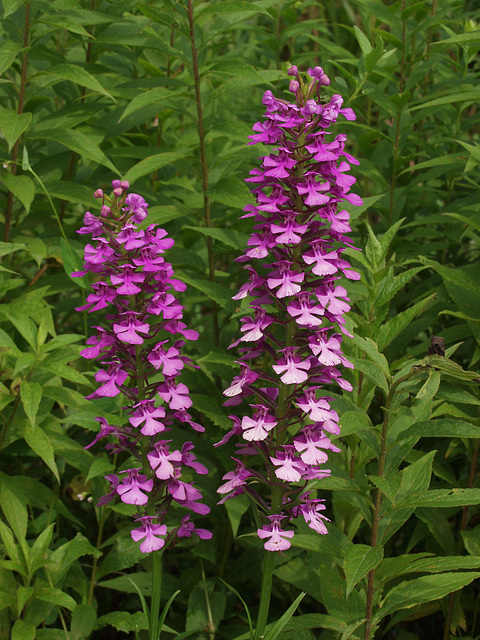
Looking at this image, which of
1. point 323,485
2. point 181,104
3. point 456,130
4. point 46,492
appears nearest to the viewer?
point 323,485

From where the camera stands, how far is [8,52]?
3.09 m

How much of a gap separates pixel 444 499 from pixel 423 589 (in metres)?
0.37

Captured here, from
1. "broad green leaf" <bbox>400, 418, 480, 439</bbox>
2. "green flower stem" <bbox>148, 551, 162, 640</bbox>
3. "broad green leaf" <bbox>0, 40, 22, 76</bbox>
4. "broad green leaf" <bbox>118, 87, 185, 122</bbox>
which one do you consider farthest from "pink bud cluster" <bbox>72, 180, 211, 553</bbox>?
"broad green leaf" <bbox>0, 40, 22, 76</bbox>

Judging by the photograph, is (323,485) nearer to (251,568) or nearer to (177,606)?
(251,568)

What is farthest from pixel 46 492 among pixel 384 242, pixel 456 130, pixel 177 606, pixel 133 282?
pixel 456 130

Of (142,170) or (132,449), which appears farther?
(142,170)

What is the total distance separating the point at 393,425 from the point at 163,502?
0.82 meters

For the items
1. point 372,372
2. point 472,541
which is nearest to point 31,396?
point 372,372

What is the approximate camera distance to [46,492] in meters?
3.11

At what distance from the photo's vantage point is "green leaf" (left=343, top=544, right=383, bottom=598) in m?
2.18

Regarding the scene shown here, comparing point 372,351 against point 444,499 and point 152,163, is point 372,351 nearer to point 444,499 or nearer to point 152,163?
point 444,499

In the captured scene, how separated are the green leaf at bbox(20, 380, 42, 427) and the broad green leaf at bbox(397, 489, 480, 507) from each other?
1.28 metres

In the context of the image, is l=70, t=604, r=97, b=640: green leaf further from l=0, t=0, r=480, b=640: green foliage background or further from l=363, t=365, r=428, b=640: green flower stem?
l=363, t=365, r=428, b=640: green flower stem

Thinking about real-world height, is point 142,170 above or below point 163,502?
above
